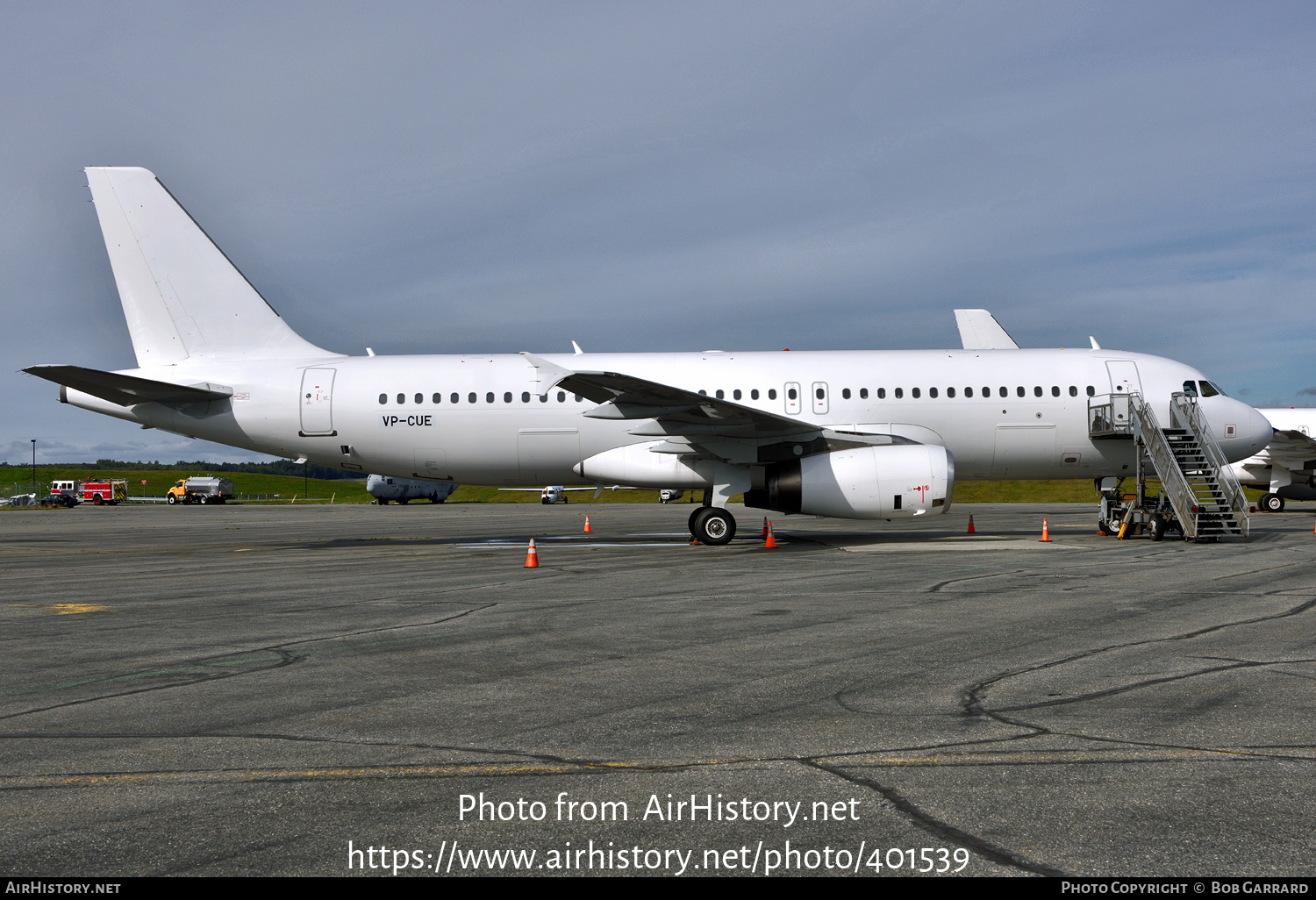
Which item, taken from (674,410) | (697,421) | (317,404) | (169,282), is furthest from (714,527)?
(169,282)

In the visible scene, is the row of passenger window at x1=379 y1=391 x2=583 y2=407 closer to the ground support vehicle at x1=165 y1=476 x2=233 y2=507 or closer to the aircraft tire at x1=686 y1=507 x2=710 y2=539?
the aircraft tire at x1=686 y1=507 x2=710 y2=539

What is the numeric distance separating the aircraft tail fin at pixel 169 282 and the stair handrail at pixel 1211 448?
21.3 metres

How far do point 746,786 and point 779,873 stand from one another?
0.98 metres

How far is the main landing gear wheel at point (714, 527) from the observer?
2064 centimetres

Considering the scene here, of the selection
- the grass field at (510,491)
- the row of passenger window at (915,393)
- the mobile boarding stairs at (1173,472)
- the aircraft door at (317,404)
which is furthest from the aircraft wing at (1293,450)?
the aircraft door at (317,404)

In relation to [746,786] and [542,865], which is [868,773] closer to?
[746,786]

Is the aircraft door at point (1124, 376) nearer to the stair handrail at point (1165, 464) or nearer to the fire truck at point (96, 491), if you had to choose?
the stair handrail at point (1165, 464)

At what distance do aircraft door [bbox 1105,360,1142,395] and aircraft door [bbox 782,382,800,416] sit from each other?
7.45 m

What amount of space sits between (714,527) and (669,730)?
589 inches

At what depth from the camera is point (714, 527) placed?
20.7m

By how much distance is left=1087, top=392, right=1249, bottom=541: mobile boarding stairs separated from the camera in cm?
2053

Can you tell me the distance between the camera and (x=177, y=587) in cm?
1455

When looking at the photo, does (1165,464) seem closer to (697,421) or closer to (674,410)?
(697,421)

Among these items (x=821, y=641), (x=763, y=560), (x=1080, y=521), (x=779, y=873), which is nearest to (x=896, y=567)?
(x=763, y=560)
